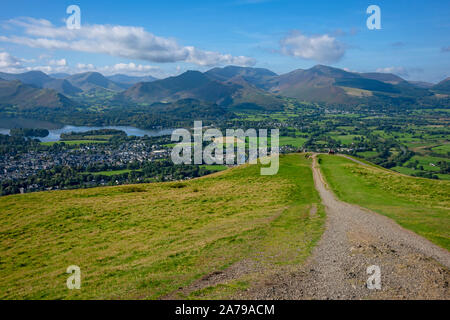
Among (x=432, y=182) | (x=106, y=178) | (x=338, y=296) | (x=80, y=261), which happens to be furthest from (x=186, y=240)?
→ (x=106, y=178)

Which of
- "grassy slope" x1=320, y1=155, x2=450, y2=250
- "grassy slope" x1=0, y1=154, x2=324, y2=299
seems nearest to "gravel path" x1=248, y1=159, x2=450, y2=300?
"grassy slope" x1=0, y1=154, x2=324, y2=299

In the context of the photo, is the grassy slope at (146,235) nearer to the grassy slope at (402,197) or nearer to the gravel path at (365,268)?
the gravel path at (365,268)

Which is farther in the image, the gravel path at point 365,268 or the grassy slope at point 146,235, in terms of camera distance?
the grassy slope at point 146,235

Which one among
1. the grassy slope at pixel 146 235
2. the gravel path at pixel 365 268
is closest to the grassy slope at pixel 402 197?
the gravel path at pixel 365 268

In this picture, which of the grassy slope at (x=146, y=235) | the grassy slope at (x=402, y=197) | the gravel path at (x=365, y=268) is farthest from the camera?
the grassy slope at (x=402, y=197)

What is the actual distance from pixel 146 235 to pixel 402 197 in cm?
2819

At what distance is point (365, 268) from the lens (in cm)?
1430

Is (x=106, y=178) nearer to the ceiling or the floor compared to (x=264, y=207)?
nearer to the floor

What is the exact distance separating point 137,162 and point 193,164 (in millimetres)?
24683

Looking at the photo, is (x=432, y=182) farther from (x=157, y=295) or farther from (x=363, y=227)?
(x=157, y=295)

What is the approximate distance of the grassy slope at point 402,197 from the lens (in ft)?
69.0

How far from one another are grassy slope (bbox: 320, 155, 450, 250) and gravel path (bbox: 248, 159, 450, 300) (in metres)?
2.11

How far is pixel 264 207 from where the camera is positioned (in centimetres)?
2836

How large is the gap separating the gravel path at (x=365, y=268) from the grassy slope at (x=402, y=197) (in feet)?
6.91
